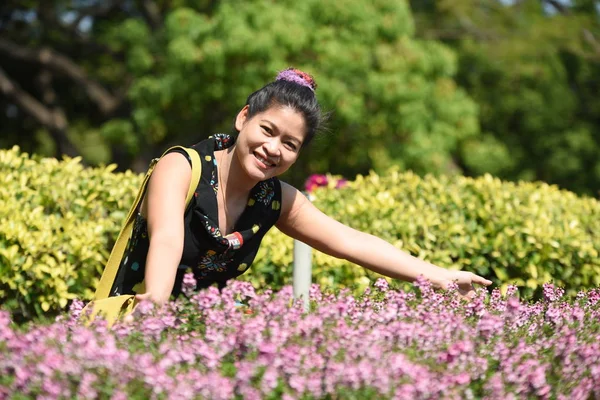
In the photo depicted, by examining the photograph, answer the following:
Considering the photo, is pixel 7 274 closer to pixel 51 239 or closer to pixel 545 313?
pixel 51 239

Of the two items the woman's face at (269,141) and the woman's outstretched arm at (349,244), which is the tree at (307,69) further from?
the woman's face at (269,141)

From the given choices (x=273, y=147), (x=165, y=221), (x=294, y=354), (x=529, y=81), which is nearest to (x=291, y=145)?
(x=273, y=147)

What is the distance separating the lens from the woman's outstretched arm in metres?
3.34

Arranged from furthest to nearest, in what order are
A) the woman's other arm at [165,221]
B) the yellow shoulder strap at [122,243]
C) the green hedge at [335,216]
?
the green hedge at [335,216] < the yellow shoulder strap at [122,243] < the woman's other arm at [165,221]

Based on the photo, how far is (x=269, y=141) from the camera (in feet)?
10.2

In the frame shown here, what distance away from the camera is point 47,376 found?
1955 mm

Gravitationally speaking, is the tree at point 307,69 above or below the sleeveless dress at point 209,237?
above

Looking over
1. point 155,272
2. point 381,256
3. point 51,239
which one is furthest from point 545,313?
point 51,239

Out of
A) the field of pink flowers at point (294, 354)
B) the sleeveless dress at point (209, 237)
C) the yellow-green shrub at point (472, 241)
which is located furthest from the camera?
the yellow-green shrub at point (472, 241)

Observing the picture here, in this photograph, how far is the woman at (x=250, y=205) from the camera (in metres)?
3.12

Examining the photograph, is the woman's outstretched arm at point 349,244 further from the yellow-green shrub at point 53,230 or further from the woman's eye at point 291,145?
the yellow-green shrub at point 53,230

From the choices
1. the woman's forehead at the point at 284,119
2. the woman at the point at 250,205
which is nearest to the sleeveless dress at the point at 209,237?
the woman at the point at 250,205

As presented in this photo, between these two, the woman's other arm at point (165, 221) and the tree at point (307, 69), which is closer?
the woman's other arm at point (165, 221)

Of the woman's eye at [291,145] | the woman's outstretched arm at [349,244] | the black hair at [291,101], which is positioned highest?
the black hair at [291,101]
